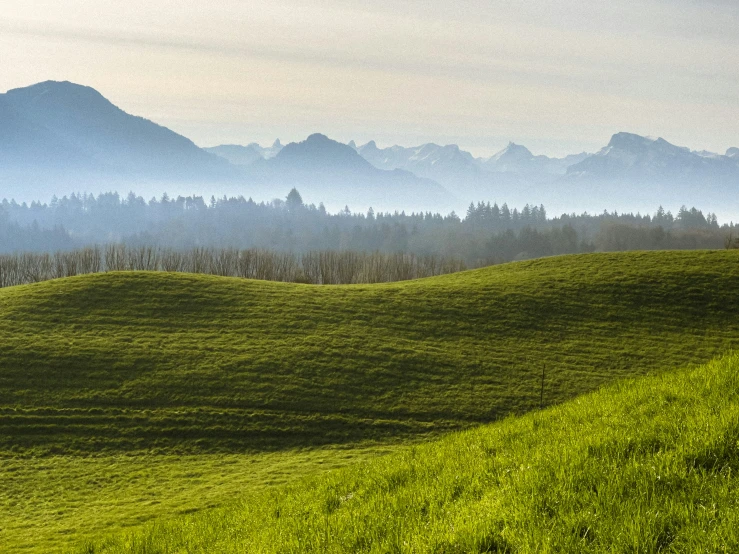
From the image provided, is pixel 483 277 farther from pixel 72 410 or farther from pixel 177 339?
pixel 72 410

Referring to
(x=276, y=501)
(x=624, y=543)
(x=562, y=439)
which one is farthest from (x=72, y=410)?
(x=624, y=543)

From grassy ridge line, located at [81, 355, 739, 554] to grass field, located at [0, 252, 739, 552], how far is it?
12.4 metres

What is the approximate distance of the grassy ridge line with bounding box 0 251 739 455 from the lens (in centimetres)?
3431

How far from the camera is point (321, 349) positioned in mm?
44219

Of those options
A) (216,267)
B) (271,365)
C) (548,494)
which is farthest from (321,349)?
(216,267)

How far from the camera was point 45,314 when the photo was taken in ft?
166

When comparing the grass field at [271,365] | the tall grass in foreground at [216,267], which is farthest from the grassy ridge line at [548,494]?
the tall grass in foreground at [216,267]

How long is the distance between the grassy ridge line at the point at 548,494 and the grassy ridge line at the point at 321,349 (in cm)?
2202

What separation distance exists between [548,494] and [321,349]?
37676 millimetres

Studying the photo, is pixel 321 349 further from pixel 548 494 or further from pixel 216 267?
pixel 216 267

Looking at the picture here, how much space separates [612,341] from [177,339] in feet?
110

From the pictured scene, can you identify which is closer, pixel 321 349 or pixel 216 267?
pixel 321 349

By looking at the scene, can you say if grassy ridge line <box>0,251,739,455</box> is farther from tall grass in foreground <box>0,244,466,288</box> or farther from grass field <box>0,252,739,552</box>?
tall grass in foreground <box>0,244,466,288</box>

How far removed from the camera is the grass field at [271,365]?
2795 cm
